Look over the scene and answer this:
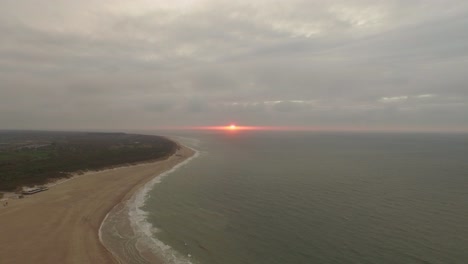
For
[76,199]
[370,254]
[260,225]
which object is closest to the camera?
[370,254]

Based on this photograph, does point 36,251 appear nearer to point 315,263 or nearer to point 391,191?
point 315,263

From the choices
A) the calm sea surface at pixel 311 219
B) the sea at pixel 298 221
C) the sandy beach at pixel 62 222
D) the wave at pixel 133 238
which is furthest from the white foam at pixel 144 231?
the sandy beach at pixel 62 222

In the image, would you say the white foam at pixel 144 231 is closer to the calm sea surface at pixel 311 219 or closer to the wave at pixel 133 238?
the wave at pixel 133 238

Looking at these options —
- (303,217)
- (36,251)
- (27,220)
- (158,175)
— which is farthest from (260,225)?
(158,175)

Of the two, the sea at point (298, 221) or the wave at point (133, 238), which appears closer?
the wave at point (133, 238)

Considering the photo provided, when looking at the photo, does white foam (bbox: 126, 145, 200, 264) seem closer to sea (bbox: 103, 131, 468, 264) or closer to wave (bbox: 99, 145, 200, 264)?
wave (bbox: 99, 145, 200, 264)

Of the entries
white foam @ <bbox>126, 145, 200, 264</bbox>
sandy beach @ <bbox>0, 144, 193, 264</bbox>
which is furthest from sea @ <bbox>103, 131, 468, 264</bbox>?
sandy beach @ <bbox>0, 144, 193, 264</bbox>

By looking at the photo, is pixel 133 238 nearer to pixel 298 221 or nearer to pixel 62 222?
pixel 62 222

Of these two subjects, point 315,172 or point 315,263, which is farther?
point 315,172
